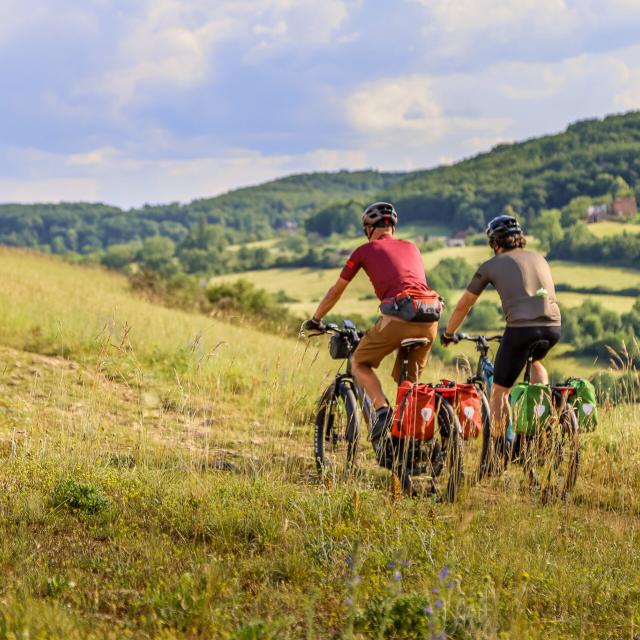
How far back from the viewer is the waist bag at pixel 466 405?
6055 mm

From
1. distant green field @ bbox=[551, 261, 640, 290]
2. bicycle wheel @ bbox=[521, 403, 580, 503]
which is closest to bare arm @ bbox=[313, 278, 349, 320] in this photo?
bicycle wheel @ bbox=[521, 403, 580, 503]

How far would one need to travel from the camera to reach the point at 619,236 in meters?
108

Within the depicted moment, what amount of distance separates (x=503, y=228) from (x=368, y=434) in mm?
2030

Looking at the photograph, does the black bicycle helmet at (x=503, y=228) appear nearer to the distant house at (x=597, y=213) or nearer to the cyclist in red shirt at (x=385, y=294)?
the cyclist in red shirt at (x=385, y=294)

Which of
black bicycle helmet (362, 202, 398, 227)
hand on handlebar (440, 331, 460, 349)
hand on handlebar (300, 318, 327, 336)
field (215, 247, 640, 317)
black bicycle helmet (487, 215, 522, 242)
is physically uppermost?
black bicycle helmet (362, 202, 398, 227)

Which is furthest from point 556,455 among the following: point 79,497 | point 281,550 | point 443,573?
point 79,497

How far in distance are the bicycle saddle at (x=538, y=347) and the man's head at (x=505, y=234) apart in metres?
0.82

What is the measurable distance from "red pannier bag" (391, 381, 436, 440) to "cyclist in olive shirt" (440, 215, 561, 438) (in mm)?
718

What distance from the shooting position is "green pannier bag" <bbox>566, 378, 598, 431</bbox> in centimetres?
642

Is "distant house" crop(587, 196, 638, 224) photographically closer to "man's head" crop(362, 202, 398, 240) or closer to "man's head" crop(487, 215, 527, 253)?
"man's head" crop(487, 215, 527, 253)

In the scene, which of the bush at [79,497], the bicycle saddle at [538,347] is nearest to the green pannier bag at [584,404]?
the bicycle saddle at [538,347]

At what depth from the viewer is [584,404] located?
21.2 feet

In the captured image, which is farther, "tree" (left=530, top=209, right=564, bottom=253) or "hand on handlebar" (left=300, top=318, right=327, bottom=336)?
"tree" (left=530, top=209, right=564, bottom=253)

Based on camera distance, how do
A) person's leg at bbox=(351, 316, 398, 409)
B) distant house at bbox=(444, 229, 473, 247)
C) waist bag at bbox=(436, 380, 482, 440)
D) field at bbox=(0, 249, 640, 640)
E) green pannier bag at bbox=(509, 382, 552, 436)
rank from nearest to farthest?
field at bbox=(0, 249, 640, 640)
waist bag at bbox=(436, 380, 482, 440)
green pannier bag at bbox=(509, 382, 552, 436)
person's leg at bbox=(351, 316, 398, 409)
distant house at bbox=(444, 229, 473, 247)
